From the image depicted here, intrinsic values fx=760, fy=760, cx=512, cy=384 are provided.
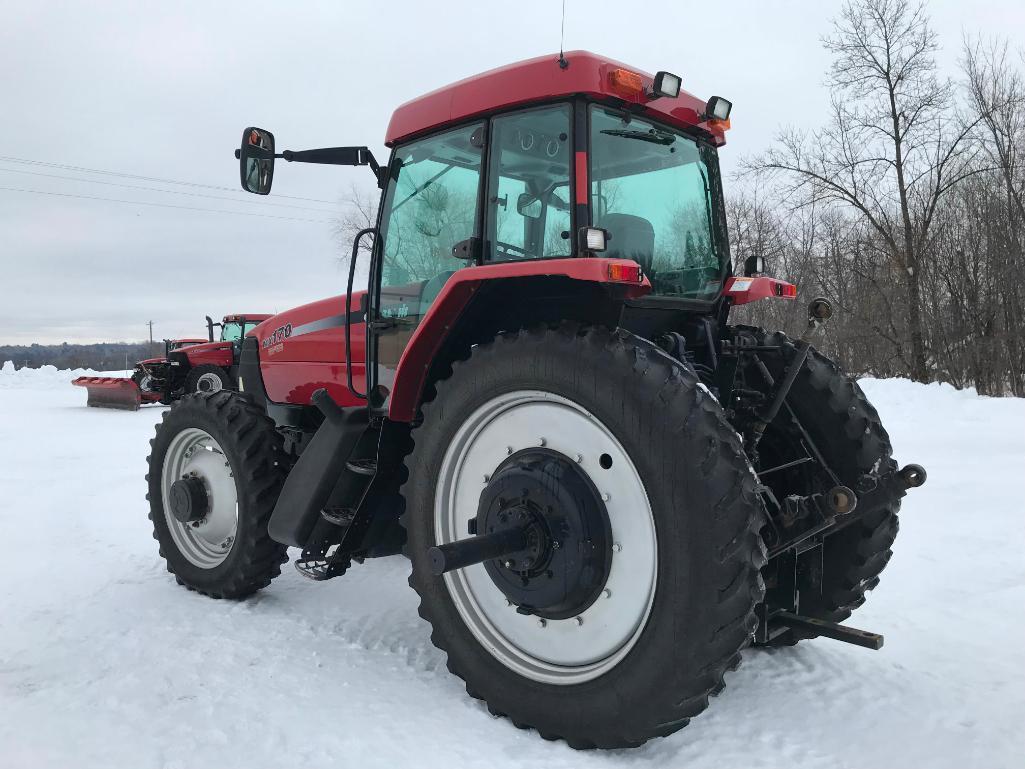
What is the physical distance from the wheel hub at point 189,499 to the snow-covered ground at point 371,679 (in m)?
0.43

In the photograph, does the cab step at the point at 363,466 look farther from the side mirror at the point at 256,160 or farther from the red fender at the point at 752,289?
the red fender at the point at 752,289

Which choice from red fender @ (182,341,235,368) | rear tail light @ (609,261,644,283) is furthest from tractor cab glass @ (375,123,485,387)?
red fender @ (182,341,235,368)

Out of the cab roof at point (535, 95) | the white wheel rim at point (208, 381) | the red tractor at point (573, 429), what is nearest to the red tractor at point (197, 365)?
the white wheel rim at point (208, 381)

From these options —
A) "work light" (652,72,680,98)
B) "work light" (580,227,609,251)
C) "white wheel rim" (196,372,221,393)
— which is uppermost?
"work light" (652,72,680,98)

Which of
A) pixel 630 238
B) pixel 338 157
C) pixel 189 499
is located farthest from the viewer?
pixel 189 499

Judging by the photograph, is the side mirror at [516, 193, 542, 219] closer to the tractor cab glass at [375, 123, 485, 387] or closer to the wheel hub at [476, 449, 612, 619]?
the tractor cab glass at [375, 123, 485, 387]

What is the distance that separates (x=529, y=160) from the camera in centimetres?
309

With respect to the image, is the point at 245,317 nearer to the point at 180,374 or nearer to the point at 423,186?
the point at 180,374

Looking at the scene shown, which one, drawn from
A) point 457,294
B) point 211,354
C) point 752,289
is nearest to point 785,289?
point 752,289

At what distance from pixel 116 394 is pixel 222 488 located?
14742 millimetres

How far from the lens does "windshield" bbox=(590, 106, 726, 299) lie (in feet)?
9.74

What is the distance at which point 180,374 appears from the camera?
1759cm

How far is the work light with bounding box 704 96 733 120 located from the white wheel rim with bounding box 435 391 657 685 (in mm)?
1497

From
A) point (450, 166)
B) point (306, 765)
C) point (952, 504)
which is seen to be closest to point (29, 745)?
point (306, 765)
